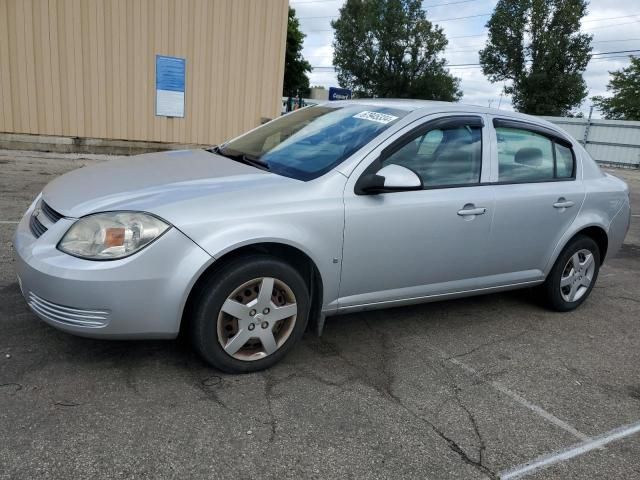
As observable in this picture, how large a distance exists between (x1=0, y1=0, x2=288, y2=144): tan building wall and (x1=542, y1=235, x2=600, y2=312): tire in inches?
394

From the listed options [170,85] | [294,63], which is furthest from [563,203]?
[294,63]

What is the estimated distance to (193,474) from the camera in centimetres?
229

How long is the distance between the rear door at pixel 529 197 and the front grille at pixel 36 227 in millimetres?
2834

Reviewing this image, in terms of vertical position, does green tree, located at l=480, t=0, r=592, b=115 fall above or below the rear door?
above

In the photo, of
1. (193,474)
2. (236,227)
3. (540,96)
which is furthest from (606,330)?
(540,96)

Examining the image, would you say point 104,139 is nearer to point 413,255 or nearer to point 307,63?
point 413,255

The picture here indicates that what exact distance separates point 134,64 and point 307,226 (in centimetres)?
1023

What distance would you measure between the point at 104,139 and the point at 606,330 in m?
10.8

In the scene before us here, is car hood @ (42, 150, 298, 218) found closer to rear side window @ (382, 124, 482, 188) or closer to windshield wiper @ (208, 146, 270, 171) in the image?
windshield wiper @ (208, 146, 270, 171)

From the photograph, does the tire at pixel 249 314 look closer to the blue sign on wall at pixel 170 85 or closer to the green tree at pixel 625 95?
the blue sign on wall at pixel 170 85

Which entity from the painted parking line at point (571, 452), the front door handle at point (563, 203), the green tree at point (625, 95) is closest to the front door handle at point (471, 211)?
the front door handle at point (563, 203)

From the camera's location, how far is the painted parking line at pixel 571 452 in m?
2.51

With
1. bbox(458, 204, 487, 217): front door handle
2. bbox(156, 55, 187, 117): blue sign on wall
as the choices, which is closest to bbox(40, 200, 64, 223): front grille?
bbox(458, 204, 487, 217): front door handle

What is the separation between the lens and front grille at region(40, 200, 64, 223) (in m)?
2.96
